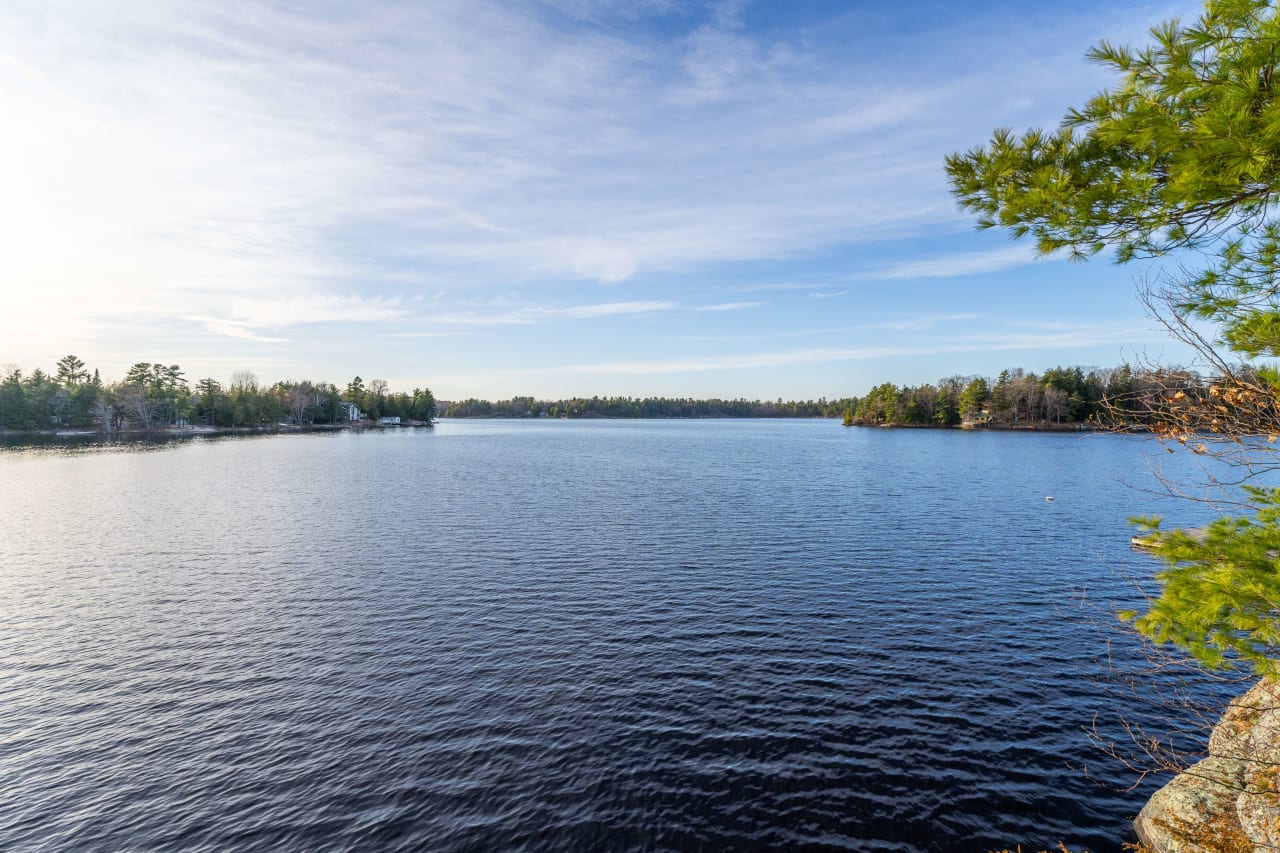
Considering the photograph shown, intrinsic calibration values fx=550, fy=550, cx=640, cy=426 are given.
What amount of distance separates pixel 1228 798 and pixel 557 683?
60.4 ft

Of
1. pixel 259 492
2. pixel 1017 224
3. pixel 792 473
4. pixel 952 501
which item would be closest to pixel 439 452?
pixel 259 492

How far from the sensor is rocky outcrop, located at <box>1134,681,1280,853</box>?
11008mm

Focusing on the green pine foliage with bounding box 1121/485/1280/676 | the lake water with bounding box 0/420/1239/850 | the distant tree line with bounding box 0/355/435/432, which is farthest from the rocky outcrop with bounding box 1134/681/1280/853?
the distant tree line with bounding box 0/355/435/432

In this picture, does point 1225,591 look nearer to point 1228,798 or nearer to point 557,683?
point 1228,798

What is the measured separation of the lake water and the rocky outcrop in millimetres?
1414

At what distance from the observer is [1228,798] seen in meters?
12.3

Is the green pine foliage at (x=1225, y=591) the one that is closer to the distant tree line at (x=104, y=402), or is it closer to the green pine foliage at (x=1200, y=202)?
the green pine foliage at (x=1200, y=202)

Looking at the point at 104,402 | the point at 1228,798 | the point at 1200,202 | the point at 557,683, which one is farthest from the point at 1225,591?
the point at 104,402

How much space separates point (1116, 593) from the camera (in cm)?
2950

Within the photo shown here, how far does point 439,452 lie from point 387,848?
372 ft

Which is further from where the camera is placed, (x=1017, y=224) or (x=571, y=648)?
(x=571, y=648)

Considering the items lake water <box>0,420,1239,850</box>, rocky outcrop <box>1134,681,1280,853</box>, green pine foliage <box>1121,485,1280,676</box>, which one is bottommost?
lake water <box>0,420,1239,850</box>

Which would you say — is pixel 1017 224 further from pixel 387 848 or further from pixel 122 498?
pixel 122 498

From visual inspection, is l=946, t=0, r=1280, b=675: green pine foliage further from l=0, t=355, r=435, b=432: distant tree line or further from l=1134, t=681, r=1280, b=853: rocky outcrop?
l=0, t=355, r=435, b=432: distant tree line
